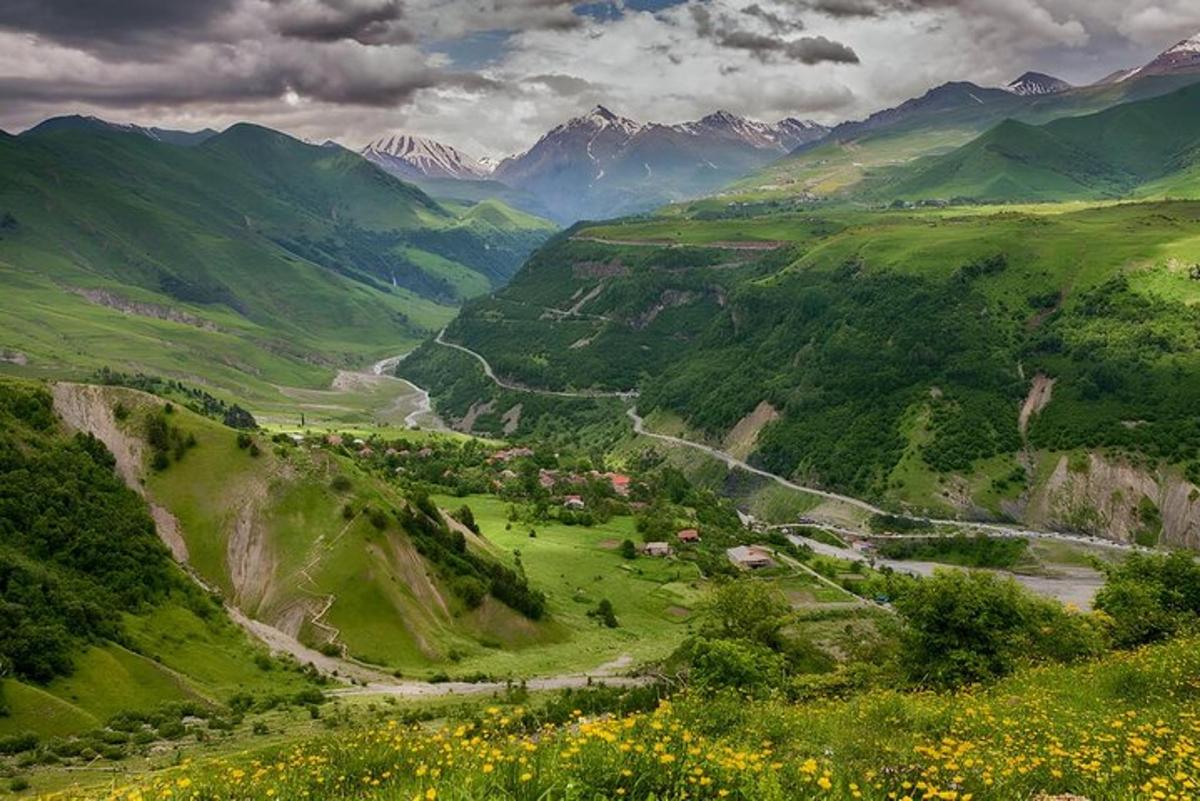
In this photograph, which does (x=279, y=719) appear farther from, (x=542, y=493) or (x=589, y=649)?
(x=542, y=493)

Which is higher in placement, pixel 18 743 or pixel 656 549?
pixel 18 743

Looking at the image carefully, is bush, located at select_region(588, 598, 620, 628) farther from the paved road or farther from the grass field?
the paved road

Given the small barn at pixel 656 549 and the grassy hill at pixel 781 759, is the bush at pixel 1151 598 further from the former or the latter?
the small barn at pixel 656 549

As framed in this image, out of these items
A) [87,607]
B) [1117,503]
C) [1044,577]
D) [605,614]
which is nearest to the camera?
[87,607]

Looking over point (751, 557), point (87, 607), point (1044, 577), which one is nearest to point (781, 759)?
point (87, 607)

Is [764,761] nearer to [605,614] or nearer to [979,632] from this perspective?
[979,632]

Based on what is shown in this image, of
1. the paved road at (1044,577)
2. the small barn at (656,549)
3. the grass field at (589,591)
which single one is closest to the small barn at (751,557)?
the grass field at (589,591)

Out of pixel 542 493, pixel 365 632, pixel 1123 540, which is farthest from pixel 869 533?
pixel 365 632

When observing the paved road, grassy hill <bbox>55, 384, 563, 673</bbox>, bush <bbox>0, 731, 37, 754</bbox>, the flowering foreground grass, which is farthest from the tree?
the paved road
